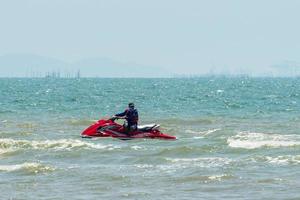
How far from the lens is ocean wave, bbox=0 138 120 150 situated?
1061 inches

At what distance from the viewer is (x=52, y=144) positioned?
27.9 meters

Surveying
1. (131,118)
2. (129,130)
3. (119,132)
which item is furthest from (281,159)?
(119,132)

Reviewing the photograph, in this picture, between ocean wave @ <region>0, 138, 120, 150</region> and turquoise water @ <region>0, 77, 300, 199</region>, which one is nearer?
turquoise water @ <region>0, 77, 300, 199</region>

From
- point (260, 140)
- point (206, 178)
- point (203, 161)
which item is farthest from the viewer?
point (260, 140)

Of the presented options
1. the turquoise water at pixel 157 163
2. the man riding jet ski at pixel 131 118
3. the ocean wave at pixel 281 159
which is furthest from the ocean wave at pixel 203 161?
the man riding jet ski at pixel 131 118

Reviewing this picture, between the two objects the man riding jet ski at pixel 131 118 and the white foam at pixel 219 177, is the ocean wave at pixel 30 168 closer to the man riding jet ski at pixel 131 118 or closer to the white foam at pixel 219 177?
the white foam at pixel 219 177

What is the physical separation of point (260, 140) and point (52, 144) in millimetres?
6897

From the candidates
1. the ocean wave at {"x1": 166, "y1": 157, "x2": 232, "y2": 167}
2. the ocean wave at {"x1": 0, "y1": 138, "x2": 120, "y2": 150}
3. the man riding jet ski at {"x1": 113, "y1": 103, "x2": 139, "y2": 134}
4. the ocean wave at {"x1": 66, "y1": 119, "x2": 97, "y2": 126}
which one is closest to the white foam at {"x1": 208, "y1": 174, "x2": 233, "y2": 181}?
the ocean wave at {"x1": 166, "y1": 157, "x2": 232, "y2": 167}

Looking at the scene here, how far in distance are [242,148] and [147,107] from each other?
28.9 meters

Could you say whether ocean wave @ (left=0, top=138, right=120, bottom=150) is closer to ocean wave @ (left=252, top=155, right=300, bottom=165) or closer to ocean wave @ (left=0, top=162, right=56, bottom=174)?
ocean wave @ (left=0, top=162, right=56, bottom=174)

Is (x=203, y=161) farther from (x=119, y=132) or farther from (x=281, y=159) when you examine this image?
(x=119, y=132)

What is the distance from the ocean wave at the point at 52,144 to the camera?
2695cm

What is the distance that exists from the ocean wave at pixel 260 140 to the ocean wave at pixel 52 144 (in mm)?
4054

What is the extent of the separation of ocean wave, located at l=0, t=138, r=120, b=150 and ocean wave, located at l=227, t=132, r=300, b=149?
4.05m
